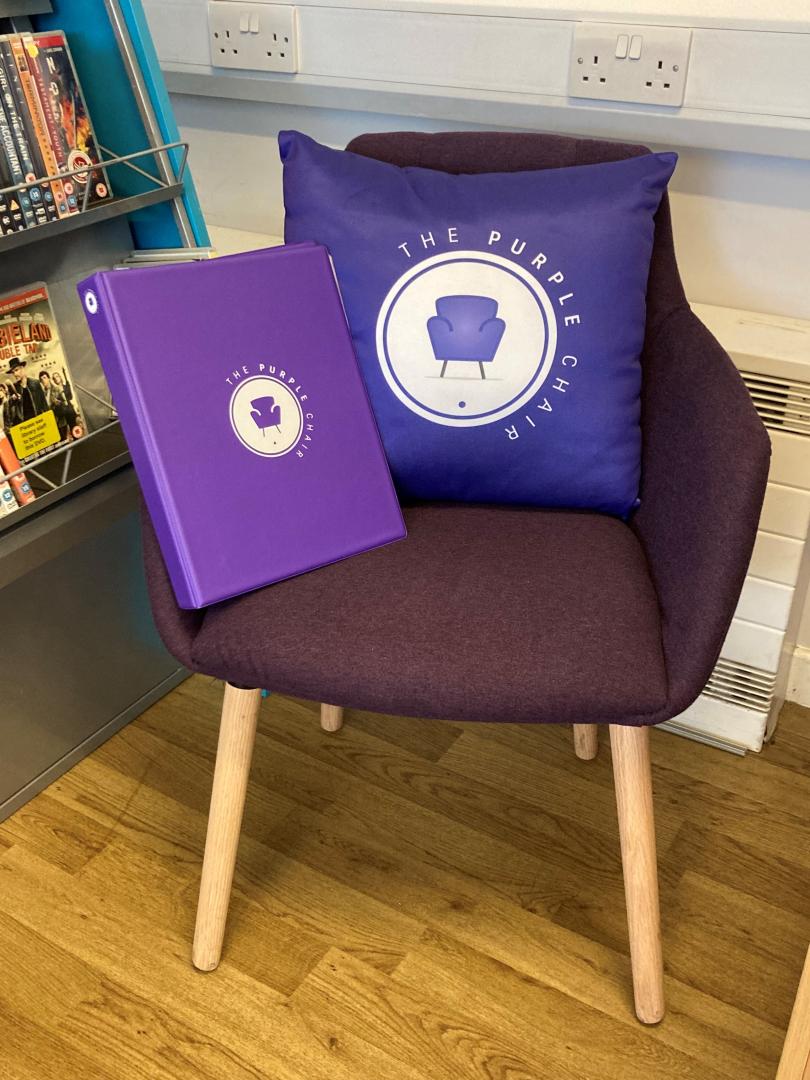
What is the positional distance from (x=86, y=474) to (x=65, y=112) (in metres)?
0.46

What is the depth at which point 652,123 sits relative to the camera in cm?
149

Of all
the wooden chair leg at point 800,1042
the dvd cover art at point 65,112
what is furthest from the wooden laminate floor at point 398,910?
the dvd cover art at point 65,112

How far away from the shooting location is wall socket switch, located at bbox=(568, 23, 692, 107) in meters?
1.43

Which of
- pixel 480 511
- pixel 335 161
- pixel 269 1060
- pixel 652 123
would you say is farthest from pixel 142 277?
pixel 269 1060

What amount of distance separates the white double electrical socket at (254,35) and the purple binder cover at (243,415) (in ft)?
1.88

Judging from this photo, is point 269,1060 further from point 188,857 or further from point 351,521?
point 351,521

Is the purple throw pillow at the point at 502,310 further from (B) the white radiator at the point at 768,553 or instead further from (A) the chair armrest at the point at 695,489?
(B) the white radiator at the point at 768,553

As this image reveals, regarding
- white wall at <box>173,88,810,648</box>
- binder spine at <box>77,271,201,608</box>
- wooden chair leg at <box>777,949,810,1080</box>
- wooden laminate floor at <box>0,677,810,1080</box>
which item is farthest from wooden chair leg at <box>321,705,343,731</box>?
wooden chair leg at <box>777,949,810,1080</box>

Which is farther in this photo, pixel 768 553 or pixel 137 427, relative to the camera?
pixel 768 553

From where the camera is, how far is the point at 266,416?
1.23m

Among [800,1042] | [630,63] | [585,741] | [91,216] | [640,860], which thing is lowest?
[585,741]

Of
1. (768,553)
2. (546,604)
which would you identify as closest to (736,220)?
(768,553)

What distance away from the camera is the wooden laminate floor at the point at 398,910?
48.6 inches

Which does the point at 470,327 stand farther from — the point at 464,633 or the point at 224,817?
the point at 224,817
